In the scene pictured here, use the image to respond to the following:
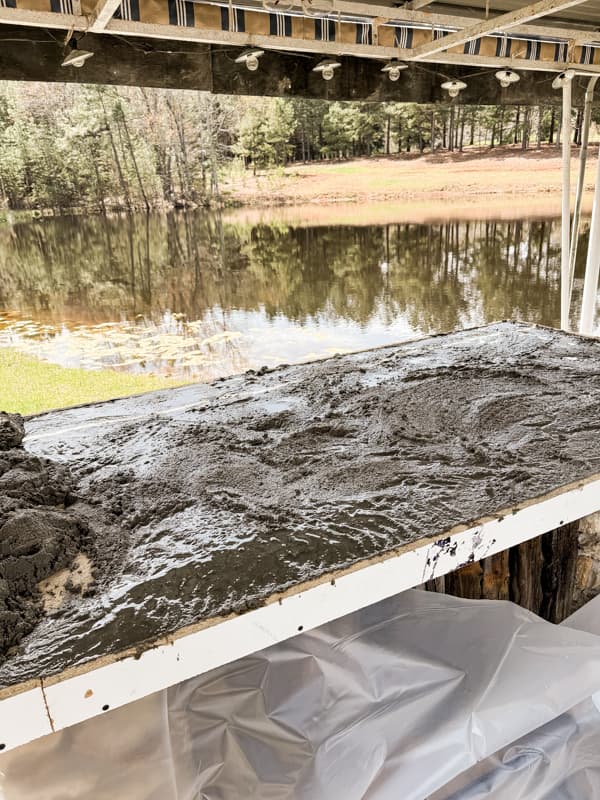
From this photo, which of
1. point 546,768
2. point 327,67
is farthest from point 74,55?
point 546,768

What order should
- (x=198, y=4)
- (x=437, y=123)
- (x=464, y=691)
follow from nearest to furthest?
(x=464, y=691) → (x=198, y=4) → (x=437, y=123)

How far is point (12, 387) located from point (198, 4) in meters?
5.30

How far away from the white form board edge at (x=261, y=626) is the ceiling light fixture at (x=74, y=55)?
7.17ft

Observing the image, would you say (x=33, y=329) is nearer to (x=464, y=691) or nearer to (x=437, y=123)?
(x=464, y=691)

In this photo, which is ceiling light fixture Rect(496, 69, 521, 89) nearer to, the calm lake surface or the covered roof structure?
the covered roof structure

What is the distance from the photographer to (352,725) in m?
1.18

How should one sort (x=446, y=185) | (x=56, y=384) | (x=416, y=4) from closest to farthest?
(x=416, y=4)
(x=56, y=384)
(x=446, y=185)

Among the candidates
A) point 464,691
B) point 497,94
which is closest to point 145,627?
point 464,691

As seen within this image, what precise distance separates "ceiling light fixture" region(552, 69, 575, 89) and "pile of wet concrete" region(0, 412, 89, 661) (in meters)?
3.46

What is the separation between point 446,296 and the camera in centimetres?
1022

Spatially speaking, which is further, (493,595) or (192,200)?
(192,200)

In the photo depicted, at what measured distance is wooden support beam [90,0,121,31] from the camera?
2022 mm

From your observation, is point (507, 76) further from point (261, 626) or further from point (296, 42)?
point (261, 626)

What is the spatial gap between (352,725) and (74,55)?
7.93 ft
